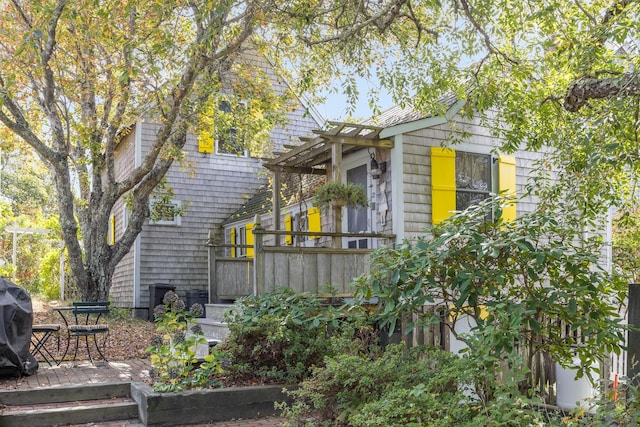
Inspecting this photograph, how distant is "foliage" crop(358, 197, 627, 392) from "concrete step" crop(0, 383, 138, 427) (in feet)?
9.85

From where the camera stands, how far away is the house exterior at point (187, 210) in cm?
1612

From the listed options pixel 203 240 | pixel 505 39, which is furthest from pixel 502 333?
pixel 203 240

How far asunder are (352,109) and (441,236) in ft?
17.7

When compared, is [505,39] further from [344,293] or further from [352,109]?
[344,293]

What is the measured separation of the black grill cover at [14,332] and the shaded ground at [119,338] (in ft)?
5.43

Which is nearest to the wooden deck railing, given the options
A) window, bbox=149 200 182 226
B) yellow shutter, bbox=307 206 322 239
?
yellow shutter, bbox=307 206 322 239

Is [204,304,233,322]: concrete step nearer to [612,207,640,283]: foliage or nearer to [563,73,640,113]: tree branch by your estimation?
[563,73,640,113]: tree branch

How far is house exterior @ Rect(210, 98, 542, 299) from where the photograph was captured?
965 centimetres

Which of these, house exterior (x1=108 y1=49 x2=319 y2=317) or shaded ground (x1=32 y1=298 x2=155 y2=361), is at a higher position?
house exterior (x1=108 y1=49 x2=319 y2=317)

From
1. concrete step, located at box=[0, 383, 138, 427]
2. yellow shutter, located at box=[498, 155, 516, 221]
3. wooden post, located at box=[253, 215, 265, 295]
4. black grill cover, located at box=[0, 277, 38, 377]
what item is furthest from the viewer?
yellow shutter, located at box=[498, 155, 516, 221]

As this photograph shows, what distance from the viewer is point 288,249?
27.5 ft

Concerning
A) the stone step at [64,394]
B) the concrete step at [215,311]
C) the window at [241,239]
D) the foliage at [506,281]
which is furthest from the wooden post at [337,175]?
the window at [241,239]

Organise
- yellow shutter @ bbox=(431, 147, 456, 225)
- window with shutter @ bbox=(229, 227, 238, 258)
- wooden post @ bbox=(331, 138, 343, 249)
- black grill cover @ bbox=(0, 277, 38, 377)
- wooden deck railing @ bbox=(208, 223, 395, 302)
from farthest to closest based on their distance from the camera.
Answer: window with shutter @ bbox=(229, 227, 238, 258), yellow shutter @ bbox=(431, 147, 456, 225), wooden post @ bbox=(331, 138, 343, 249), wooden deck railing @ bbox=(208, 223, 395, 302), black grill cover @ bbox=(0, 277, 38, 377)

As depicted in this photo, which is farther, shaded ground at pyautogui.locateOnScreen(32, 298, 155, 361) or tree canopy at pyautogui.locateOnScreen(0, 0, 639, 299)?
shaded ground at pyautogui.locateOnScreen(32, 298, 155, 361)
